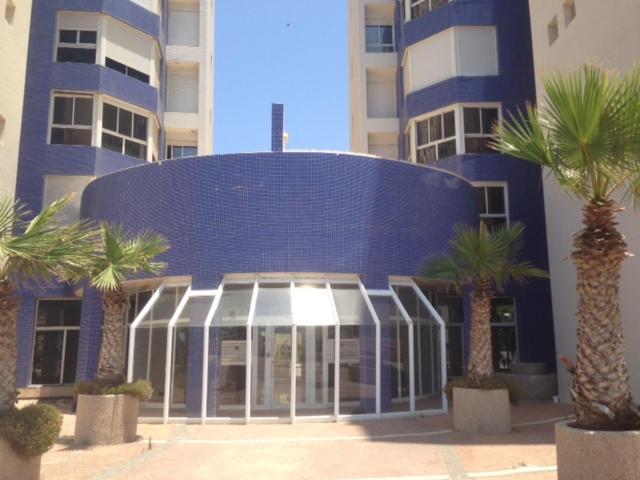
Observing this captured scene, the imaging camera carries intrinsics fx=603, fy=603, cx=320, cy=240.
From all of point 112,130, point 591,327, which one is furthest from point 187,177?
point 591,327

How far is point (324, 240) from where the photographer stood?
15523mm

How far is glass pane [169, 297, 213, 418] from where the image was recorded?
14.5 m

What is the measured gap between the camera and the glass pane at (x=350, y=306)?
14.7 meters

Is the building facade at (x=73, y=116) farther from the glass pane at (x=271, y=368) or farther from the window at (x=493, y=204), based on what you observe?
the window at (x=493, y=204)

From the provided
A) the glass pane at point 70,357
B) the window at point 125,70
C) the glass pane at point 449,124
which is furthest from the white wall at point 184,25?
the glass pane at point 70,357

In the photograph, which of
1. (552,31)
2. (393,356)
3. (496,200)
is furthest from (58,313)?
(552,31)

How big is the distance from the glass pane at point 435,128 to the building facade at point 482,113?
0.04 meters

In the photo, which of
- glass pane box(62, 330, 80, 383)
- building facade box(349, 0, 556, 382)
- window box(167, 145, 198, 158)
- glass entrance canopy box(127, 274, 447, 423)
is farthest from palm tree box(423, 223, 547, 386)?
window box(167, 145, 198, 158)

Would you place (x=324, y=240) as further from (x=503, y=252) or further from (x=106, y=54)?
(x=106, y=54)

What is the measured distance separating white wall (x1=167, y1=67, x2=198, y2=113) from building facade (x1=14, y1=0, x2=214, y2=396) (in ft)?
6.98

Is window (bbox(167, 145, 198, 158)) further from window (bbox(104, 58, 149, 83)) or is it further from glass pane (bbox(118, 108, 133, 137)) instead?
glass pane (bbox(118, 108, 133, 137))

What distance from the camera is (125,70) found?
2297cm

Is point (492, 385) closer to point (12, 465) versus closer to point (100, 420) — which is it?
point (100, 420)

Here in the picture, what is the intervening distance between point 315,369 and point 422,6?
667 inches
